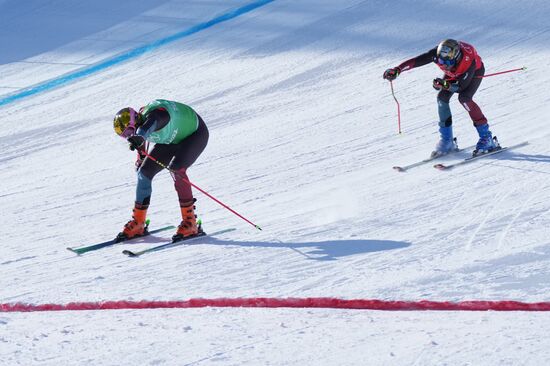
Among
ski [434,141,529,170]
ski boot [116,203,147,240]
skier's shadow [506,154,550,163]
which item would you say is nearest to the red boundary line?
ski boot [116,203,147,240]

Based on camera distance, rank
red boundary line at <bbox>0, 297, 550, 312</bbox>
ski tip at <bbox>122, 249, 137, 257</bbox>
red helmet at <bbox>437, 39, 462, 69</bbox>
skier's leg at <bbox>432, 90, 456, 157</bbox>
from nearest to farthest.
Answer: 1. red boundary line at <bbox>0, 297, 550, 312</bbox>
2. ski tip at <bbox>122, 249, 137, 257</bbox>
3. red helmet at <bbox>437, 39, 462, 69</bbox>
4. skier's leg at <bbox>432, 90, 456, 157</bbox>

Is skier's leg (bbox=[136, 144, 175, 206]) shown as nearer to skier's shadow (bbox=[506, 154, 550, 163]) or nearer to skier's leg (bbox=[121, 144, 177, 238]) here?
skier's leg (bbox=[121, 144, 177, 238])

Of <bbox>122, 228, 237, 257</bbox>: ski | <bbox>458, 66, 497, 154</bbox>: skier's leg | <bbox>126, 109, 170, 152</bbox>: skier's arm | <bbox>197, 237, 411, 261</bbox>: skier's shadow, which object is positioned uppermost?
<bbox>126, 109, 170, 152</bbox>: skier's arm

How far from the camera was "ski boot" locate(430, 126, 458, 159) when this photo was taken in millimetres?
8039

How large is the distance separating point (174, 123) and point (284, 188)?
1899 millimetres

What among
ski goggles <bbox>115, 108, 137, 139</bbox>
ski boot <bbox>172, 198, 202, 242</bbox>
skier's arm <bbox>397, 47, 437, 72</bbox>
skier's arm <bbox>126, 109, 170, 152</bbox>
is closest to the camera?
skier's arm <bbox>126, 109, 170, 152</bbox>

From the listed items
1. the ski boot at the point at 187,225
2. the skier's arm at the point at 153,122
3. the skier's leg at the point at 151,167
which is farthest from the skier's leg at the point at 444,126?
the skier's arm at the point at 153,122

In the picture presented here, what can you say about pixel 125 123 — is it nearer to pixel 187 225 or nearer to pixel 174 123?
pixel 174 123

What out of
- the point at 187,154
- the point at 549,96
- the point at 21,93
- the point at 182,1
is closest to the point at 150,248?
the point at 187,154

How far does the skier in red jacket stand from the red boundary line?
340 centimetres

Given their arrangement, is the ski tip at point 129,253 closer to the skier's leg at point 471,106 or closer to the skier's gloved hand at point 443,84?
the skier's gloved hand at point 443,84

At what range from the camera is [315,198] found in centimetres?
748

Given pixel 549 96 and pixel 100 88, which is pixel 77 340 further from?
pixel 100 88

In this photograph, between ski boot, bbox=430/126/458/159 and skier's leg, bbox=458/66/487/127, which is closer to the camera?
skier's leg, bbox=458/66/487/127
